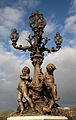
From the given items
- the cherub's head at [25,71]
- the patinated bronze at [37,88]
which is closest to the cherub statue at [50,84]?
the patinated bronze at [37,88]

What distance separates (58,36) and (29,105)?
12.7 ft

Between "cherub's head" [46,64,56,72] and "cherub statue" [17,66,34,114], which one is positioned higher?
"cherub's head" [46,64,56,72]

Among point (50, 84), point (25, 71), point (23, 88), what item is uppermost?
point (25, 71)

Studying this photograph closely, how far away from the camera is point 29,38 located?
12266 mm

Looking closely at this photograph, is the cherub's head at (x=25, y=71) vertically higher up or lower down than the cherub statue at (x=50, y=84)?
higher up

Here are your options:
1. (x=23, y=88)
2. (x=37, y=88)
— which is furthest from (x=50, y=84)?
(x=23, y=88)

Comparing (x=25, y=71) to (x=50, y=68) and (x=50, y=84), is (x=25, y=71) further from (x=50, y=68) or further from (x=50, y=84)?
(x=50, y=84)

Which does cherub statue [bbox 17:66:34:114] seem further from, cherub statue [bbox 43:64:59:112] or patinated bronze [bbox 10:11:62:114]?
cherub statue [bbox 43:64:59:112]

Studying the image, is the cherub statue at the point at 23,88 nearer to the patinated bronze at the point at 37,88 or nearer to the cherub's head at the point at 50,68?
the patinated bronze at the point at 37,88

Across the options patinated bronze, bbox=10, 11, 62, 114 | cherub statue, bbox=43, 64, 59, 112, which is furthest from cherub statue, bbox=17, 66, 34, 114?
cherub statue, bbox=43, 64, 59, 112

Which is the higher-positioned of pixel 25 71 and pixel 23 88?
pixel 25 71

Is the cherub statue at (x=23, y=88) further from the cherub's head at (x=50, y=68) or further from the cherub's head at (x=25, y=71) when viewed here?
the cherub's head at (x=50, y=68)

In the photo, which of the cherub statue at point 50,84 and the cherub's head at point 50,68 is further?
the cherub's head at point 50,68

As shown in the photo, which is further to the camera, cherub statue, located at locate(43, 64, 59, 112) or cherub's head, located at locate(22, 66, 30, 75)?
cherub's head, located at locate(22, 66, 30, 75)
